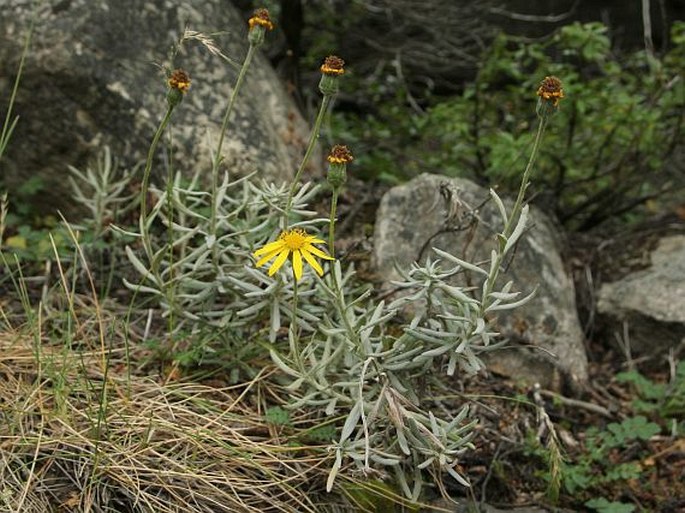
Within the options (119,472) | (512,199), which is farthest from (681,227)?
(119,472)

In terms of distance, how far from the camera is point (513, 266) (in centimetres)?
357

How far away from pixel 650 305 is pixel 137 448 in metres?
2.05

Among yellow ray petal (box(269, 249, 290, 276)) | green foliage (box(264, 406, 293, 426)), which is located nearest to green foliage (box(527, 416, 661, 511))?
green foliage (box(264, 406, 293, 426))

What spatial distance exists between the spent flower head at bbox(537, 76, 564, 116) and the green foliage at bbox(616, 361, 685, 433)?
1447mm

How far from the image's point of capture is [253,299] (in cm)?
287

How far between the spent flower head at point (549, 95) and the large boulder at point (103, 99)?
1638 mm

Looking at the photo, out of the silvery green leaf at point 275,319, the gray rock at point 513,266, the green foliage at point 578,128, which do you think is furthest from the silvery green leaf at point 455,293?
the green foliage at point 578,128

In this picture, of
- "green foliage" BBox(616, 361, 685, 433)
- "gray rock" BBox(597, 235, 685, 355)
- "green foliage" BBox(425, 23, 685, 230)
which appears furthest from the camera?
"green foliage" BBox(425, 23, 685, 230)

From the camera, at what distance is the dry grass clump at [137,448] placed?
98.0 inches

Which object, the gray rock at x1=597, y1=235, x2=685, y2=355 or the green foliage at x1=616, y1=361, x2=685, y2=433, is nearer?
the green foliage at x1=616, y1=361, x2=685, y2=433

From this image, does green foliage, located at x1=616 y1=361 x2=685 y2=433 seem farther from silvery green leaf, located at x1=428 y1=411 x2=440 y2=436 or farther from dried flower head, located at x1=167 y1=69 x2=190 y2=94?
dried flower head, located at x1=167 y1=69 x2=190 y2=94

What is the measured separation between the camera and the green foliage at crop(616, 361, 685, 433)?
337 cm

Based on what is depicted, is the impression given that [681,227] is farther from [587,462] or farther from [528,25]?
[528,25]

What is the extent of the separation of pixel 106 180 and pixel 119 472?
1.27m
